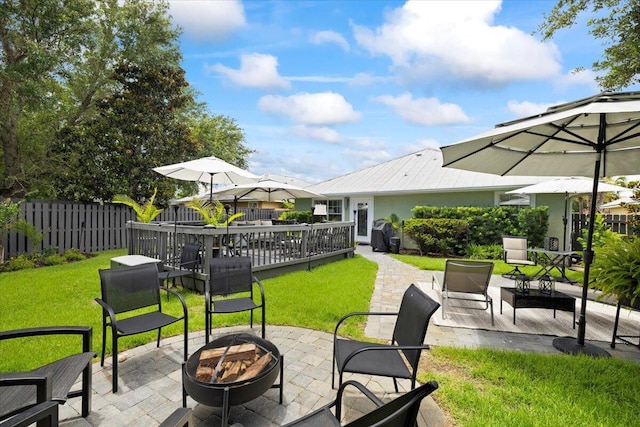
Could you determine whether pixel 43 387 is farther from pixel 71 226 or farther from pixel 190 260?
pixel 71 226

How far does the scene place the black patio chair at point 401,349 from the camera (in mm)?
2316

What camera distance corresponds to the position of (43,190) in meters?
13.7

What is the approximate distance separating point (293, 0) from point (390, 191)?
9.04 m

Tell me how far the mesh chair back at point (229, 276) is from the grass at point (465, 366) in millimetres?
718

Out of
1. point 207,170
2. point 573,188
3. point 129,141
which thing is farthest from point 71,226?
point 573,188

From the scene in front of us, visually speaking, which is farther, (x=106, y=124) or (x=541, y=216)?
(x=106, y=124)

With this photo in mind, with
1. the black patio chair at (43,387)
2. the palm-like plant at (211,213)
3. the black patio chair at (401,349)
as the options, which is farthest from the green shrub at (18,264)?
the black patio chair at (401,349)

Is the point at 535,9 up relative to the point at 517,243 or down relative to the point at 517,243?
up

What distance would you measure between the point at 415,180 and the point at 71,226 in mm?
14881

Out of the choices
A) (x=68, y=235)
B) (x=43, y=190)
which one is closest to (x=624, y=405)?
(x=68, y=235)

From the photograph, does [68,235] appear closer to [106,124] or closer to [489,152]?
[106,124]

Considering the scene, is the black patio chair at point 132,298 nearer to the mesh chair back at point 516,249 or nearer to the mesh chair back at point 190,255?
the mesh chair back at point 190,255

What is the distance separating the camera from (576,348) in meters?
3.70

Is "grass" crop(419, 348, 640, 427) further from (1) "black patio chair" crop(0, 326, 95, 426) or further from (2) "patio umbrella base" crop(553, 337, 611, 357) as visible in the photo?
(1) "black patio chair" crop(0, 326, 95, 426)
